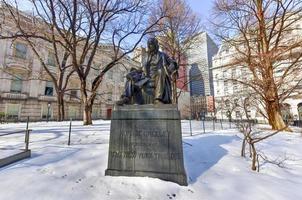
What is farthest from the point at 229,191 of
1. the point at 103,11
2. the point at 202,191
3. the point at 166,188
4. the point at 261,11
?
the point at 261,11

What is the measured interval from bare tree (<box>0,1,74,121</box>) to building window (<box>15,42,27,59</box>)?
202 cm

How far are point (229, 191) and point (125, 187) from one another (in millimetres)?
1911

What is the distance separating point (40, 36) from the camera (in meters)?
12.7

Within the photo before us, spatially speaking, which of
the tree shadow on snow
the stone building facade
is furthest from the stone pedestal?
the stone building facade

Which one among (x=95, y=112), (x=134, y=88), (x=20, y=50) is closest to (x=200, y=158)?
(x=134, y=88)

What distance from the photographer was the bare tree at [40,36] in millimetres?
13641

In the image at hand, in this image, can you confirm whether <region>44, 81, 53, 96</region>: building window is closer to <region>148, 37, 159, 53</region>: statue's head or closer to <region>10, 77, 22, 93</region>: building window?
<region>10, 77, 22, 93</region>: building window

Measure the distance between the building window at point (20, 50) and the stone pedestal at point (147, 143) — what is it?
28255mm

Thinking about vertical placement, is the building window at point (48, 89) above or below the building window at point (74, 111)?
above

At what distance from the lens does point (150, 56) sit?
17.2ft

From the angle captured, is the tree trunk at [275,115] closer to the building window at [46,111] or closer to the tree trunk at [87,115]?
the tree trunk at [87,115]

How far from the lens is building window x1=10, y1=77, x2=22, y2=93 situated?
2525 centimetres

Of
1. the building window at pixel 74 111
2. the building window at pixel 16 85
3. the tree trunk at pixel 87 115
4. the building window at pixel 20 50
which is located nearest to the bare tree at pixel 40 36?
the building window at pixel 20 50

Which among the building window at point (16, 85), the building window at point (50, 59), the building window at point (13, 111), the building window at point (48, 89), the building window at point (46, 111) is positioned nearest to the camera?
the building window at point (13, 111)
